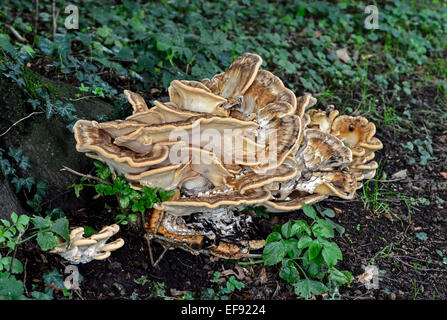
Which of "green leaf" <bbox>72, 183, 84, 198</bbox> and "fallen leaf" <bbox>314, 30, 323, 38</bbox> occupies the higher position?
"fallen leaf" <bbox>314, 30, 323, 38</bbox>

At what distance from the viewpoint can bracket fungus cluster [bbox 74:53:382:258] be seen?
155 inches

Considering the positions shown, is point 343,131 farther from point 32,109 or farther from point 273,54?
point 32,109

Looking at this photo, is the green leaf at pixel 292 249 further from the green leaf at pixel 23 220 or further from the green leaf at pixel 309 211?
the green leaf at pixel 23 220

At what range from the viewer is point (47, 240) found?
12.2 feet

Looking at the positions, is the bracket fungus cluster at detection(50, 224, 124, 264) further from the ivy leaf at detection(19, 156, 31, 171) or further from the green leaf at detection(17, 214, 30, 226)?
the ivy leaf at detection(19, 156, 31, 171)

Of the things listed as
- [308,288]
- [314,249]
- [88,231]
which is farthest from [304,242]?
[88,231]

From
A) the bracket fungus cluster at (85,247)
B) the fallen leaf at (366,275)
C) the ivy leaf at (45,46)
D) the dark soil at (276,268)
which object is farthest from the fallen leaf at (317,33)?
the bracket fungus cluster at (85,247)

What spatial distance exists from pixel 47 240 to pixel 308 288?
2.57 meters

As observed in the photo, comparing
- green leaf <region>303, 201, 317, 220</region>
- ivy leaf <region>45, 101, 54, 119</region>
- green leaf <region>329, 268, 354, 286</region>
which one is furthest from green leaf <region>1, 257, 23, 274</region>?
green leaf <region>329, 268, 354, 286</region>

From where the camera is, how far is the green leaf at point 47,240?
12.1 ft

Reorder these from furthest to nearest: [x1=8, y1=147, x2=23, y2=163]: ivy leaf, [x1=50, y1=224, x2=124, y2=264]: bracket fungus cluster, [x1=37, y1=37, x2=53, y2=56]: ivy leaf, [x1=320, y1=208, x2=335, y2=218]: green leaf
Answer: [x1=37, y1=37, x2=53, y2=56]: ivy leaf → [x1=320, y1=208, x2=335, y2=218]: green leaf → [x1=8, y1=147, x2=23, y2=163]: ivy leaf → [x1=50, y1=224, x2=124, y2=264]: bracket fungus cluster

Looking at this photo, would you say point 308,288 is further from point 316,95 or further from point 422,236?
point 316,95

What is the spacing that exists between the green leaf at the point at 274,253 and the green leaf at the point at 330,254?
43 cm

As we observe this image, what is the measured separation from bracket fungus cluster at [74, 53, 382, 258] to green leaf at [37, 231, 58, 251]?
32.2 inches
